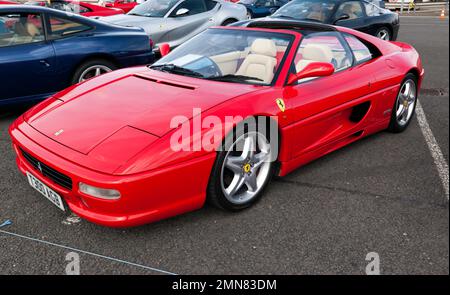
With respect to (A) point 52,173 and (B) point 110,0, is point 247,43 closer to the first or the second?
(A) point 52,173

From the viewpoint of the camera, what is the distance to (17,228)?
257cm

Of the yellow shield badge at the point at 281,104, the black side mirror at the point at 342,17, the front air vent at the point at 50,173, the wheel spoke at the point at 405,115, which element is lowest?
the wheel spoke at the point at 405,115

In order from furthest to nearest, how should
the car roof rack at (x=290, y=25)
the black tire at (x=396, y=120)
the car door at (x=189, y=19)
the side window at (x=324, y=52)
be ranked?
1. the car door at (x=189, y=19)
2. the black tire at (x=396, y=120)
3. the car roof rack at (x=290, y=25)
4. the side window at (x=324, y=52)

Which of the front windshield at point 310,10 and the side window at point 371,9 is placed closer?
the front windshield at point 310,10

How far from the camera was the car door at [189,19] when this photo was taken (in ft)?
24.8

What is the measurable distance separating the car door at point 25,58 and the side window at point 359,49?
3146 millimetres

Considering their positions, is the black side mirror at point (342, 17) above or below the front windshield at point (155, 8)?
below

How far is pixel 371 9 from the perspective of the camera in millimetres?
8273

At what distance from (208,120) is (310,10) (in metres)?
6.18

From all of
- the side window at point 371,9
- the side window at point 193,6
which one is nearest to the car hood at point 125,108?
the side window at point 193,6

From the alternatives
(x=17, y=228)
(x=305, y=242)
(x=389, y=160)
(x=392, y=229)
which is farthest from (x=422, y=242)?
(x=17, y=228)

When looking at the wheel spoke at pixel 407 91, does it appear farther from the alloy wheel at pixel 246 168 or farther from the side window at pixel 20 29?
the side window at pixel 20 29

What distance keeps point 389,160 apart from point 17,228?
2.97 meters

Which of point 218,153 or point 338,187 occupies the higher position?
point 218,153
